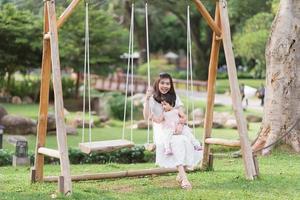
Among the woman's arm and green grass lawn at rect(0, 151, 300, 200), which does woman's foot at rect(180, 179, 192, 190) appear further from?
the woman's arm

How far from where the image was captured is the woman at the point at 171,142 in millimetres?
6855

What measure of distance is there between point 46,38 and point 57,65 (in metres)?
0.51

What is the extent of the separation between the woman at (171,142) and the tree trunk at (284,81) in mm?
3255

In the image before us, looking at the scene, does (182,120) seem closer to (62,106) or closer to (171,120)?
(171,120)

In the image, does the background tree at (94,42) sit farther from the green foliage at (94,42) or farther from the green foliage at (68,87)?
the green foliage at (68,87)

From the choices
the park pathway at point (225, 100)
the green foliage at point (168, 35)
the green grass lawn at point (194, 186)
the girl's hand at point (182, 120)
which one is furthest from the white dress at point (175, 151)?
the green foliage at point (168, 35)

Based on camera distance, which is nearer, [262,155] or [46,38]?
[46,38]

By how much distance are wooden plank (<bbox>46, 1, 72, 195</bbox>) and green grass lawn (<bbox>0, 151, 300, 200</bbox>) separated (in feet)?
0.79

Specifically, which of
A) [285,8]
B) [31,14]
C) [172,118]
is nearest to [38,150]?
[172,118]

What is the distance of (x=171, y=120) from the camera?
7.01 metres

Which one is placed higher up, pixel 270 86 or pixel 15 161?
pixel 270 86

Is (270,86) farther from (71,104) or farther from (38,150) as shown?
(71,104)

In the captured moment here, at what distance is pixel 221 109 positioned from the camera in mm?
24750

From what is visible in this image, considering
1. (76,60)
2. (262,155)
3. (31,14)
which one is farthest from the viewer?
(76,60)
